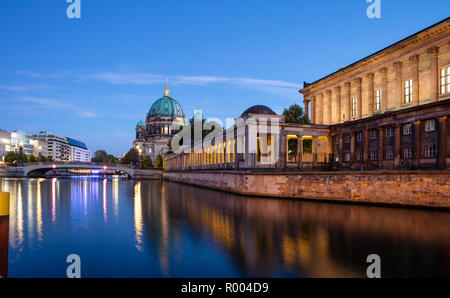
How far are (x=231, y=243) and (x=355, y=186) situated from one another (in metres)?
16.0

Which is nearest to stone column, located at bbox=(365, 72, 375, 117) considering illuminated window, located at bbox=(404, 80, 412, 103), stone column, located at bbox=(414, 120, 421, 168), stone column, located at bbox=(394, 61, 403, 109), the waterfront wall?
stone column, located at bbox=(394, 61, 403, 109)

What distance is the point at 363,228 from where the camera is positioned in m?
15.3

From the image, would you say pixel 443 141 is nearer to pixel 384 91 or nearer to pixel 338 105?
pixel 384 91

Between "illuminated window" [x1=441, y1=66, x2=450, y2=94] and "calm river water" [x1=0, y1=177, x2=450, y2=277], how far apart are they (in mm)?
21300

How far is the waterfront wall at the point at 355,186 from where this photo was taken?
21547 millimetres

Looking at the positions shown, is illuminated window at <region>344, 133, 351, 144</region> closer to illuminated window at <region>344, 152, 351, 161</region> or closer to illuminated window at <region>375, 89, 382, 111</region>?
illuminated window at <region>344, 152, 351, 161</region>

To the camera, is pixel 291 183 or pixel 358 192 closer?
pixel 358 192

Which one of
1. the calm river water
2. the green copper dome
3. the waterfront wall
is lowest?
the calm river water

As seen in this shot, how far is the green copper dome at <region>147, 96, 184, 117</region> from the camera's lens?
170 m

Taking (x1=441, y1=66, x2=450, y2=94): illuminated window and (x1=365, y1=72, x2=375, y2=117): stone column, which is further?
(x1=365, y1=72, x2=375, y2=117): stone column

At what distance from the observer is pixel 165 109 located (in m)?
170
